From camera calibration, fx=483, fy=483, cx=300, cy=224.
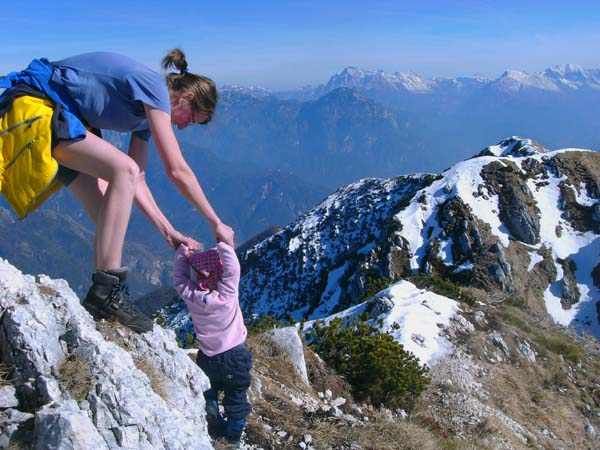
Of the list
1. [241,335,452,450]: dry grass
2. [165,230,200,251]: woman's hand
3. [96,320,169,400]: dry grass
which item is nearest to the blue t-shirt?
[165,230,200,251]: woman's hand

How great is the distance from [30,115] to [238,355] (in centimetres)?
311

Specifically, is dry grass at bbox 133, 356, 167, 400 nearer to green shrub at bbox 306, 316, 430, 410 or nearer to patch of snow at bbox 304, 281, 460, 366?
green shrub at bbox 306, 316, 430, 410

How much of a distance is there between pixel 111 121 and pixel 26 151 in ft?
2.68

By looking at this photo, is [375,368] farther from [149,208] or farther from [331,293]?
[331,293]

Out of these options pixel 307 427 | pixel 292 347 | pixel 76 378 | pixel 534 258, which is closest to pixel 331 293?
pixel 534 258

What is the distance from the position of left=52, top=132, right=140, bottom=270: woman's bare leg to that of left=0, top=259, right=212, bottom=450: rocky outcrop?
0.67 metres

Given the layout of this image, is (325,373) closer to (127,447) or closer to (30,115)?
(127,447)

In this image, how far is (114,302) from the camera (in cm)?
492

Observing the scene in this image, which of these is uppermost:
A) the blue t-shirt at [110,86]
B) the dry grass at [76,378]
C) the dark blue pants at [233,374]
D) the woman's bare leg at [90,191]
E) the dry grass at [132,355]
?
the blue t-shirt at [110,86]

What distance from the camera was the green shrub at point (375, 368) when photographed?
26.7 ft

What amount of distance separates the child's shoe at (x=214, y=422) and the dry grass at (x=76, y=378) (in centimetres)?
168

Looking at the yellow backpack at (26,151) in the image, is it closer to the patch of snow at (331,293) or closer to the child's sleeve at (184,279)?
→ the child's sleeve at (184,279)

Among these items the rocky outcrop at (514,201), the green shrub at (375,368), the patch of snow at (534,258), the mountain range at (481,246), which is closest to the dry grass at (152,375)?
the green shrub at (375,368)

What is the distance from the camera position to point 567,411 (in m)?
11.0
